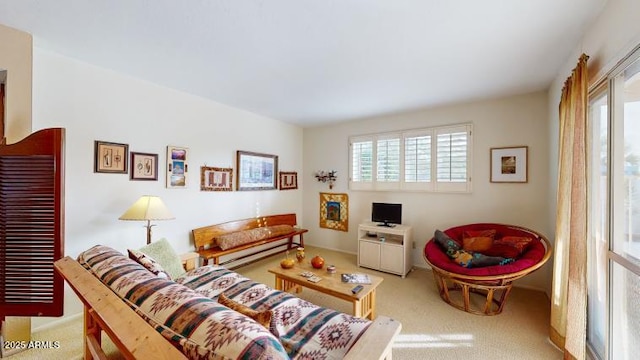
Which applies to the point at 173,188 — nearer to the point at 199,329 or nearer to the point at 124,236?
the point at 124,236

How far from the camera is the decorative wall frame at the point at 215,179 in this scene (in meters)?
3.54

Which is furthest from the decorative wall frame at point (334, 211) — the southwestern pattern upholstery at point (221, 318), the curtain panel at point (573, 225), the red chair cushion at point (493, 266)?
the curtain panel at point (573, 225)

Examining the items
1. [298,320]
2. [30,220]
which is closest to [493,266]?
[298,320]

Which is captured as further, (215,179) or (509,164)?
(215,179)

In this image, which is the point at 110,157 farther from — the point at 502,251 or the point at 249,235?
the point at 502,251

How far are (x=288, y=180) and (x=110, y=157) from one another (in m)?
2.82

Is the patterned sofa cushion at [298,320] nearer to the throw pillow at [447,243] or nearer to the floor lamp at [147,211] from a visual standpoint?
the floor lamp at [147,211]

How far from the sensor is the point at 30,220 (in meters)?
1.80

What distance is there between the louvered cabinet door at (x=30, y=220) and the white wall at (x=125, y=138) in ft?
2.05

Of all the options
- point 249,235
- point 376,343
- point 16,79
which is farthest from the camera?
point 249,235

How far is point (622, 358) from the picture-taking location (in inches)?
63.8

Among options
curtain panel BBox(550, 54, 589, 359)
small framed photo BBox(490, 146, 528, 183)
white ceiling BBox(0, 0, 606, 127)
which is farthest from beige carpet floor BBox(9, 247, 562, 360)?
white ceiling BBox(0, 0, 606, 127)

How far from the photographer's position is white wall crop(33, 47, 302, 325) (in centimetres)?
238

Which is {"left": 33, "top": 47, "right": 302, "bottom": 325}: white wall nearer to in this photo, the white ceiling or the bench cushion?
the white ceiling
